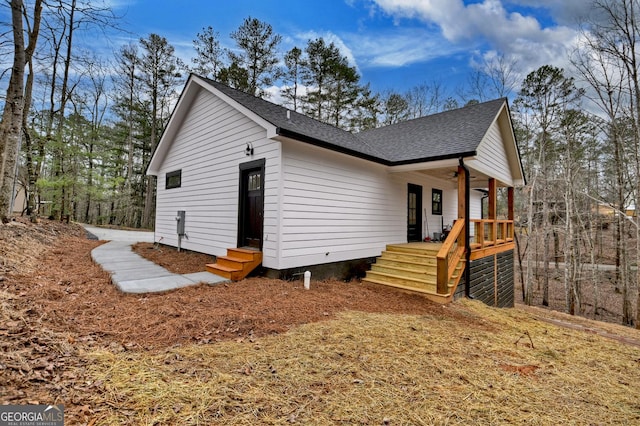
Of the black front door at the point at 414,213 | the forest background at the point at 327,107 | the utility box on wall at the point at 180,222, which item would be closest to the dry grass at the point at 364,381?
the black front door at the point at 414,213

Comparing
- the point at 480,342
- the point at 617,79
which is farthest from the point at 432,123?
the point at 480,342

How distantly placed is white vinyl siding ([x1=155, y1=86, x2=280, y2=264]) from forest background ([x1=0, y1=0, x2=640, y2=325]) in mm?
2839

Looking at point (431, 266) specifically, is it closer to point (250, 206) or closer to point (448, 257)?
point (448, 257)

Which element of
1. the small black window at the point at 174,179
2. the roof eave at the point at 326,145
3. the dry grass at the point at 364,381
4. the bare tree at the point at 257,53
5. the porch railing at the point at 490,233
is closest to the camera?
the dry grass at the point at 364,381

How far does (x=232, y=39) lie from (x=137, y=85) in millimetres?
7980

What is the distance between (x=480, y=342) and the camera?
12.2 ft

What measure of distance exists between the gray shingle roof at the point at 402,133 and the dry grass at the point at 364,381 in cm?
398

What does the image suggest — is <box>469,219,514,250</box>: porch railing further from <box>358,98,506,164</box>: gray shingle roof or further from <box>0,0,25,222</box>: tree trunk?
<box>0,0,25,222</box>: tree trunk

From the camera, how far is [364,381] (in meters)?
2.49

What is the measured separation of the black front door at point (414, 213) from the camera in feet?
30.7

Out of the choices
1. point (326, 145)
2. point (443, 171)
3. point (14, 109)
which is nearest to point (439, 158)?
point (443, 171)

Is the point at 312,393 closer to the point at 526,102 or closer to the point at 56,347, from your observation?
the point at 56,347

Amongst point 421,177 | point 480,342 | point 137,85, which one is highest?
point 137,85

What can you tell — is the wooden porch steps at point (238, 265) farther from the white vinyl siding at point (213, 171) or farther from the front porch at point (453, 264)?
the front porch at point (453, 264)
